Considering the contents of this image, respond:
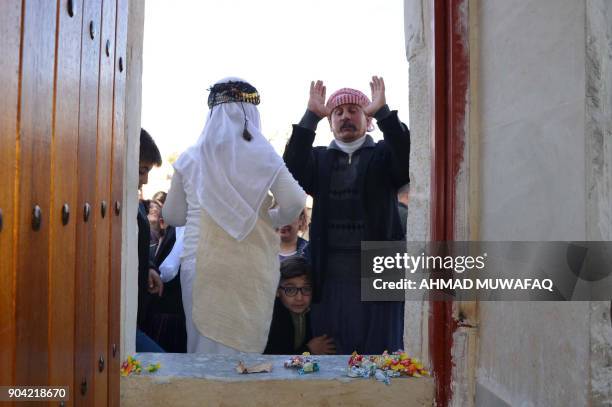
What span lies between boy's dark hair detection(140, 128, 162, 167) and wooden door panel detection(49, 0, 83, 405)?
1.95 m

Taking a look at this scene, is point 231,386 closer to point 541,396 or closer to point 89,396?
point 89,396

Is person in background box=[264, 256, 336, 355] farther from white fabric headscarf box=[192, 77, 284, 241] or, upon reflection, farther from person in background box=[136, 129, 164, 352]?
person in background box=[136, 129, 164, 352]

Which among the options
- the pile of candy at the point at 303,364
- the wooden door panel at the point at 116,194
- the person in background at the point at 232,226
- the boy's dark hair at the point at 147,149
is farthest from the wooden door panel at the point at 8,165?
the boy's dark hair at the point at 147,149

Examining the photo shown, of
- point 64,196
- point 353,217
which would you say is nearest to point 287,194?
point 353,217

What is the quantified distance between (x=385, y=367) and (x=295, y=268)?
3.60 ft

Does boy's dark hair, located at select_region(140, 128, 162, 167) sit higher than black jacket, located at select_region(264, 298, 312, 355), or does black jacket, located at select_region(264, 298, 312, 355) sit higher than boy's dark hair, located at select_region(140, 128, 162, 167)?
boy's dark hair, located at select_region(140, 128, 162, 167)

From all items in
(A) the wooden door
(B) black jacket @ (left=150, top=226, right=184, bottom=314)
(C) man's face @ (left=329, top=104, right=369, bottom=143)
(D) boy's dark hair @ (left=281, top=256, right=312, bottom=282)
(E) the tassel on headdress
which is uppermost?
(E) the tassel on headdress

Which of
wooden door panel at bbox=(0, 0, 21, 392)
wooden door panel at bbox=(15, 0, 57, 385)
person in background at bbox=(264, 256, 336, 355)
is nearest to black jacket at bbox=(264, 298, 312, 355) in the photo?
person in background at bbox=(264, 256, 336, 355)

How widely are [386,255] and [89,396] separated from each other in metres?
1.88

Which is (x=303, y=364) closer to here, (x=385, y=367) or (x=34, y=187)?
(x=385, y=367)

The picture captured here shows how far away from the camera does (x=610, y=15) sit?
4.36 ft

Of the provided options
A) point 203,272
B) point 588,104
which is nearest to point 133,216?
point 203,272

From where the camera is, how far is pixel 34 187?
1049 mm

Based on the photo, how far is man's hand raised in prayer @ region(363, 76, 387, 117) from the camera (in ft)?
10.3
